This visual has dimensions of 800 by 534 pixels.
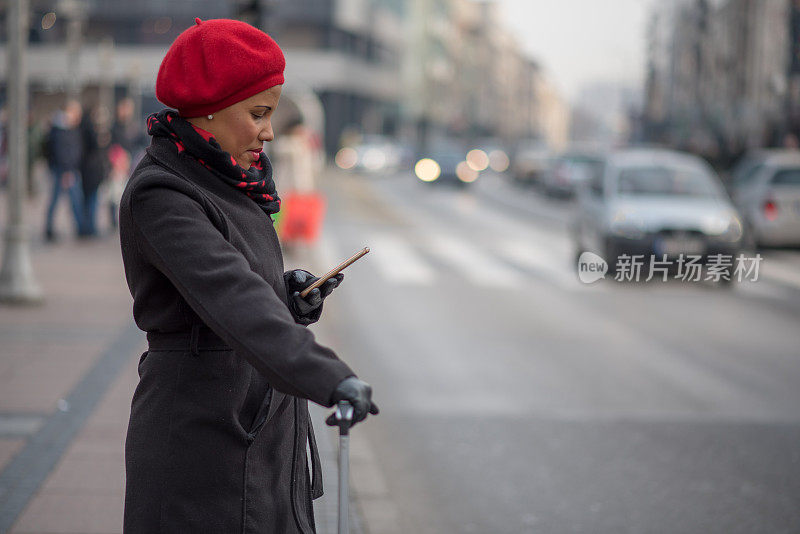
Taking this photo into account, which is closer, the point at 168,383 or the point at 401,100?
the point at 168,383

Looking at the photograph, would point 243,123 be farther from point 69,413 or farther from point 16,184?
point 16,184

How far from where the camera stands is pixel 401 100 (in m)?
97.3

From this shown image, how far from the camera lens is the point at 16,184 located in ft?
33.6

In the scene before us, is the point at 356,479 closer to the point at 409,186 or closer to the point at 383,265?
the point at 383,265

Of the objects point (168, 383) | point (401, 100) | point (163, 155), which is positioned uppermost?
point (163, 155)

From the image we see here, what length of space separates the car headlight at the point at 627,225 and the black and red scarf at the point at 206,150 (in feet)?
39.2

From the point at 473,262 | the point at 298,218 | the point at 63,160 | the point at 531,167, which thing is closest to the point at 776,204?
the point at 473,262

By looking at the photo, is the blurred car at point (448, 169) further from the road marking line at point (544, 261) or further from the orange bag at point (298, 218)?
the orange bag at point (298, 218)

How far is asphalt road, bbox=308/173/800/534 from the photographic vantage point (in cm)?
526

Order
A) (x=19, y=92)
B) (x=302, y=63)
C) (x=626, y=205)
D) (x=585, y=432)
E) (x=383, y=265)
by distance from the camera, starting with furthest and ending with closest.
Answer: (x=302, y=63), (x=383, y=265), (x=626, y=205), (x=19, y=92), (x=585, y=432)

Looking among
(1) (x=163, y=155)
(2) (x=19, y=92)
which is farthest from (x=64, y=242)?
(1) (x=163, y=155)

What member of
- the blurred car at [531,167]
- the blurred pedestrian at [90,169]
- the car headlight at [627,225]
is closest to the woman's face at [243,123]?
the car headlight at [627,225]

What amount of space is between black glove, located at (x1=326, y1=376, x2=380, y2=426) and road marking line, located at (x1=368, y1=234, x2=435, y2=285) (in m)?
11.7

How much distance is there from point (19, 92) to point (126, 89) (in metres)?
65.6
